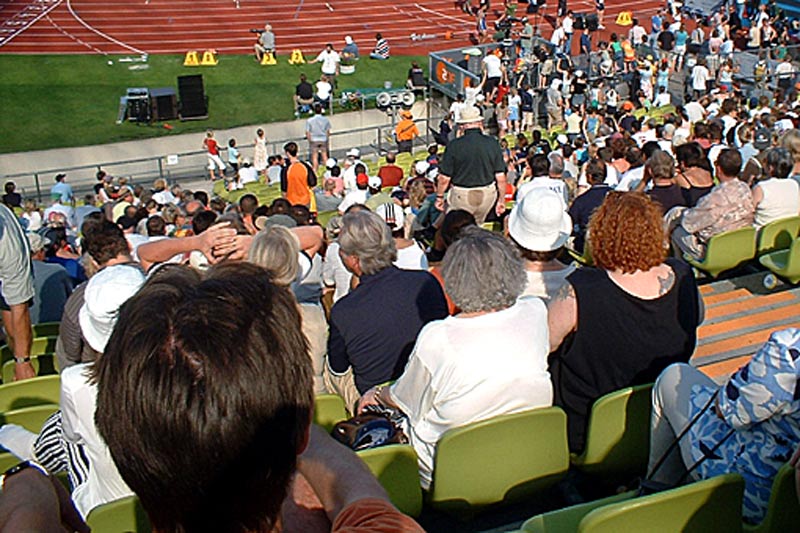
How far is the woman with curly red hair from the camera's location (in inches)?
150

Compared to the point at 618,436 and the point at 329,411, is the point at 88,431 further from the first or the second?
the point at 618,436

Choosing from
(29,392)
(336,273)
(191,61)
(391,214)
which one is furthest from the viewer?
(191,61)

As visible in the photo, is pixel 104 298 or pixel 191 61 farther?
pixel 191 61

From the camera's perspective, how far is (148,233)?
887 centimetres

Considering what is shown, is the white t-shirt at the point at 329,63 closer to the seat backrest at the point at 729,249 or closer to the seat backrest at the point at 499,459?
the seat backrest at the point at 729,249

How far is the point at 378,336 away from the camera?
4.30 m

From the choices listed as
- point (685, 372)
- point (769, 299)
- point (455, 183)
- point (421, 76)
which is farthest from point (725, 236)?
point (421, 76)

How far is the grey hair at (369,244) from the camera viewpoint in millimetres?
4703

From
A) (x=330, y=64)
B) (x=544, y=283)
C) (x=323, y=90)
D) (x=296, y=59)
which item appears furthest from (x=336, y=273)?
(x=296, y=59)

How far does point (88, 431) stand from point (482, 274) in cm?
168

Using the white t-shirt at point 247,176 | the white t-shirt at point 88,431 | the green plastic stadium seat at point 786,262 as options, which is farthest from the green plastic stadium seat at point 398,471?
the white t-shirt at point 247,176

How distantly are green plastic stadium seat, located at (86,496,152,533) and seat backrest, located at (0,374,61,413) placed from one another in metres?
1.88

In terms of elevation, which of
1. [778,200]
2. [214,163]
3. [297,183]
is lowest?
[214,163]

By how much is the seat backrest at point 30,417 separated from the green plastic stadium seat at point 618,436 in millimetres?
2468
